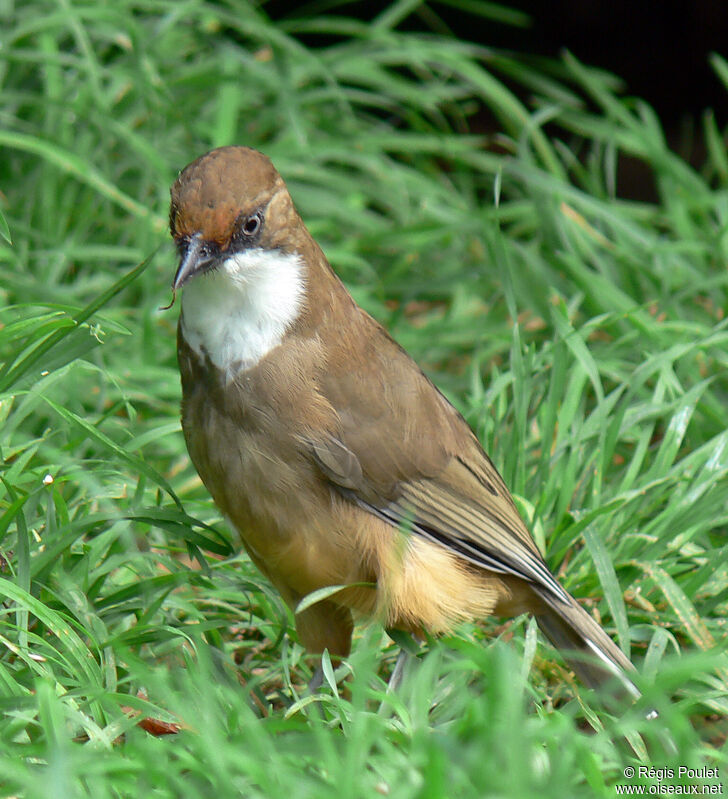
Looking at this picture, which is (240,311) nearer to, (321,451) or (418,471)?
(321,451)

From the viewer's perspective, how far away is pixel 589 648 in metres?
3.21

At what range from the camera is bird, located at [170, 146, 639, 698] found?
3000mm

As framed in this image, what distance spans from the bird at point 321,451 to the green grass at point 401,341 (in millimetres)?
157

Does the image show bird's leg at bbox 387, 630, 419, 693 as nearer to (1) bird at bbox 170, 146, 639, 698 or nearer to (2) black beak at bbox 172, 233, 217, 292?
(1) bird at bbox 170, 146, 639, 698

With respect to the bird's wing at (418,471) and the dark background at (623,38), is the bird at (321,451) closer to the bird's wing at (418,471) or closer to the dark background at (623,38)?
the bird's wing at (418,471)

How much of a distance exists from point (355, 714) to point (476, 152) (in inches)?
156

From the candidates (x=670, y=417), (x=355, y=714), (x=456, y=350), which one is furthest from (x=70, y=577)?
(x=456, y=350)

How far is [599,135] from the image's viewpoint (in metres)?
5.53

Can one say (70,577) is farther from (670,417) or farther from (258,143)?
(258,143)

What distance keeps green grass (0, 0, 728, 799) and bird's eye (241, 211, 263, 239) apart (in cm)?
30

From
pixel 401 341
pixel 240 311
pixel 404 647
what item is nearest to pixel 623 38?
pixel 401 341

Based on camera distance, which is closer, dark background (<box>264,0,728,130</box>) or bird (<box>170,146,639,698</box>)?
bird (<box>170,146,639,698</box>)

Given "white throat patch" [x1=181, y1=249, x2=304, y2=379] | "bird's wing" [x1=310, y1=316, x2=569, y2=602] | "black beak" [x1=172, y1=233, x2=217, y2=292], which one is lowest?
"bird's wing" [x1=310, y1=316, x2=569, y2=602]

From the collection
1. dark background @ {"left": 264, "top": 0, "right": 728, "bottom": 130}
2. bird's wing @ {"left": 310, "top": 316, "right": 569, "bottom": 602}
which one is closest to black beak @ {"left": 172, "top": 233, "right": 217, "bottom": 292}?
bird's wing @ {"left": 310, "top": 316, "right": 569, "bottom": 602}
